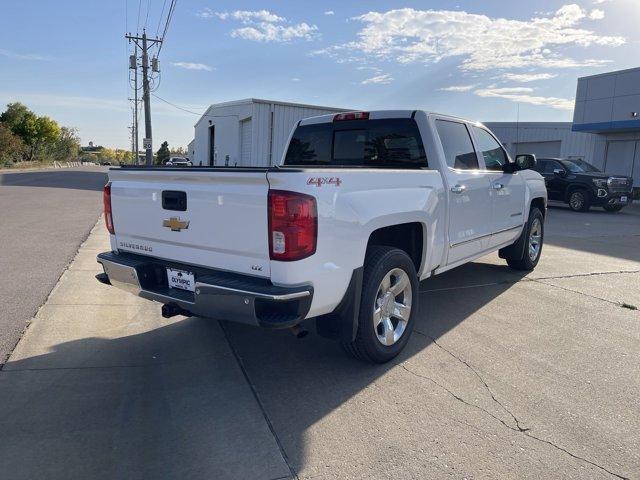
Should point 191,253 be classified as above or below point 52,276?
above

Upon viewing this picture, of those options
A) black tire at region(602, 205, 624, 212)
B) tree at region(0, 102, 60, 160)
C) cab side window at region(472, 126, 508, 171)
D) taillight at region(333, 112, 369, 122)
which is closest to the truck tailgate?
taillight at region(333, 112, 369, 122)

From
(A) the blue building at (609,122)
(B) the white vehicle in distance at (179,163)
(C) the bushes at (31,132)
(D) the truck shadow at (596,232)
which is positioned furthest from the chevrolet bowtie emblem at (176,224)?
(C) the bushes at (31,132)

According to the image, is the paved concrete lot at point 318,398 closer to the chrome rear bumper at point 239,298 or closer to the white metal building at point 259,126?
the chrome rear bumper at point 239,298

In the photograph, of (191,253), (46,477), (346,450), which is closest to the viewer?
(46,477)

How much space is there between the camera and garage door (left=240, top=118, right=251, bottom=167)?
80.7 feet

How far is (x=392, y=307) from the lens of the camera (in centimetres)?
416

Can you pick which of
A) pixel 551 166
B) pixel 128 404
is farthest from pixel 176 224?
pixel 551 166

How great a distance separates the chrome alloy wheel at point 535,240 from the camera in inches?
291

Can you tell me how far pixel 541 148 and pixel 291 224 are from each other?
32666 mm

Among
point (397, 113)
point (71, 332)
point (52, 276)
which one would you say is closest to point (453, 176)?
point (397, 113)

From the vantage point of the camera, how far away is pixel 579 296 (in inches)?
243

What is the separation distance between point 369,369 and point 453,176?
199 centimetres

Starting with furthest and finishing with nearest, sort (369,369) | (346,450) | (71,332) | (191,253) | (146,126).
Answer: (146,126) < (71,332) < (369,369) < (191,253) < (346,450)

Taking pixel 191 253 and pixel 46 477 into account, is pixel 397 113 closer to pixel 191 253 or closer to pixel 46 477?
pixel 191 253
